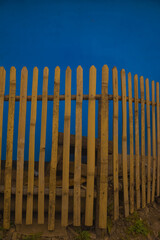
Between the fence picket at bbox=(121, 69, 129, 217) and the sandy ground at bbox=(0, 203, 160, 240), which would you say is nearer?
the sandy ground at bbox=(0, 203, 160, 240)

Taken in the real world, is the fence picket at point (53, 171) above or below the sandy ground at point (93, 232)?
above

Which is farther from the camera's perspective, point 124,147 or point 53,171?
point 124,147

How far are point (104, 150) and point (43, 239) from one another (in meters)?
1.46

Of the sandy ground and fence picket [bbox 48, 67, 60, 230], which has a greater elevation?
fence picket [bbox 48, 67, 60, 230]

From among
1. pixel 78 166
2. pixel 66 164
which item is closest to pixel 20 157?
pixel 66 164

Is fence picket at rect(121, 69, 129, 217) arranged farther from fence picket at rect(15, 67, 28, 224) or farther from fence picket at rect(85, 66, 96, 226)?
fence picket at rect(15, 67, 28, 224)

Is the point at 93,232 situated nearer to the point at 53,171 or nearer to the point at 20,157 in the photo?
the point at 53,171

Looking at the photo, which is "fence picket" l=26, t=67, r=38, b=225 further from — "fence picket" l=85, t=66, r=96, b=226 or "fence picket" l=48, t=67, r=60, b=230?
"fence picket" l=85, t=66, r=96, b=226

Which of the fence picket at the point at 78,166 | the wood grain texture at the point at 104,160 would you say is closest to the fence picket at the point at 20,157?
the fence picket at the point at 78,166

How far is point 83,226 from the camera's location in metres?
2.57

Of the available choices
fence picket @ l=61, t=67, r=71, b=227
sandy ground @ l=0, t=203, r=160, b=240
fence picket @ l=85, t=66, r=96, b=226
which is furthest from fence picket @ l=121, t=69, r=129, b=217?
fence picket @ l=61, t=67, r=71, b=227

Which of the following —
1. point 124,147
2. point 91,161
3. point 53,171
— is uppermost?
point 124,147

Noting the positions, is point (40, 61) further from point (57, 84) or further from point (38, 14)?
point (57, 84)

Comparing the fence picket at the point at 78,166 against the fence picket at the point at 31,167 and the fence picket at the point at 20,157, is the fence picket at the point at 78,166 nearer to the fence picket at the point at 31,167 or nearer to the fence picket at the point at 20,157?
the fence picket at the point at 31,167
